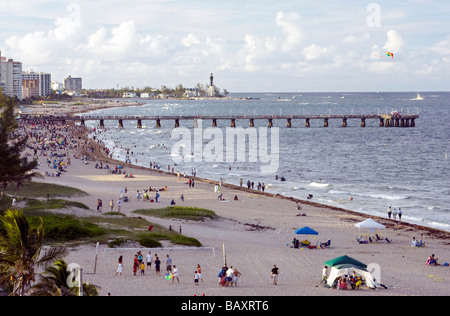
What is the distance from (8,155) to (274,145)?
5760cm

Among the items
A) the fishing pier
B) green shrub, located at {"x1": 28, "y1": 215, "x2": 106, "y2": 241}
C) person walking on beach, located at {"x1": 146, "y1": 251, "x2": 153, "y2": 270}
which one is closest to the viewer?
person walking on beach, located at {"x1": 146, "y1": 251, "x2": 153, "y2": 270}

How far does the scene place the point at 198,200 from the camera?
33.9 meters

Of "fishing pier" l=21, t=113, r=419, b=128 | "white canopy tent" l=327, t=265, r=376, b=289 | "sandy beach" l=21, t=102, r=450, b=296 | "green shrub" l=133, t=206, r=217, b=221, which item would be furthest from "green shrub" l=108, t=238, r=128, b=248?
"fishing pier" l=21, t=113, r=419, b=128

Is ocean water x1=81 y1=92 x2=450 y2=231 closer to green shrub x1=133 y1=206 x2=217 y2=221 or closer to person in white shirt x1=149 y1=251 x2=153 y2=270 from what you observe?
green shrub x1=133 y1=206 x2=217 y2=221

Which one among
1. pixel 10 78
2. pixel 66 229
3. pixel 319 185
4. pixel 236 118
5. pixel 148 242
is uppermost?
pixel 10 78

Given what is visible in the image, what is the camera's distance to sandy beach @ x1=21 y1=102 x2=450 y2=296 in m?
15.5

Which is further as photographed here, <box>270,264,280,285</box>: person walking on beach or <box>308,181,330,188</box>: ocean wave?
<box>308,181,330,188</box>: ocean wave

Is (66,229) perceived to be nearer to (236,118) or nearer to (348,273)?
(348,273)

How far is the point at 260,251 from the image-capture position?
21.0 meters

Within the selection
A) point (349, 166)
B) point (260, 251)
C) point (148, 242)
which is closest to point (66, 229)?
point (148, 242)

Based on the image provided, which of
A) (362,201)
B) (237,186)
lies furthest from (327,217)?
(237,186)
